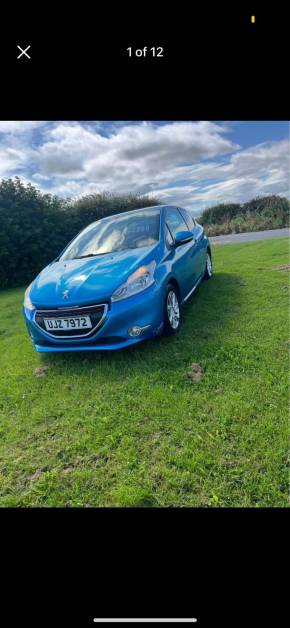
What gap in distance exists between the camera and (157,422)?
2.18 meters

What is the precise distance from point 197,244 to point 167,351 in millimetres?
2253

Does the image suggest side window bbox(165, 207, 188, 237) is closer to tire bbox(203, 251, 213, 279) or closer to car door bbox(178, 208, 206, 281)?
car door bbox(178, 208, 206, 281)

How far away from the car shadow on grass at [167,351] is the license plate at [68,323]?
1.35 ft

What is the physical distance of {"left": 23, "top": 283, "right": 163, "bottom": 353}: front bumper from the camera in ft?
9.45

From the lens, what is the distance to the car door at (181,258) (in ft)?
12.2

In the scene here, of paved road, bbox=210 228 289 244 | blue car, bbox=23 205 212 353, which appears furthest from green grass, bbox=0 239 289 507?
paved road, bbox=210 228 289 244

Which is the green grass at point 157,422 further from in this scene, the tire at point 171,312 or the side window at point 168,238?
the side window at point 168,238

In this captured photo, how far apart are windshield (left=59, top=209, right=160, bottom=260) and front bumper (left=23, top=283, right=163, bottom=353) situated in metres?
0.90

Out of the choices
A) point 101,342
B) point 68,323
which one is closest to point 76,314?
point 68,323

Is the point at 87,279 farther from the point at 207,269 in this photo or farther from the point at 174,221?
the point at 207,269

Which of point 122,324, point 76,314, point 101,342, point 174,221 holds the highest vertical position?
point 174,221
